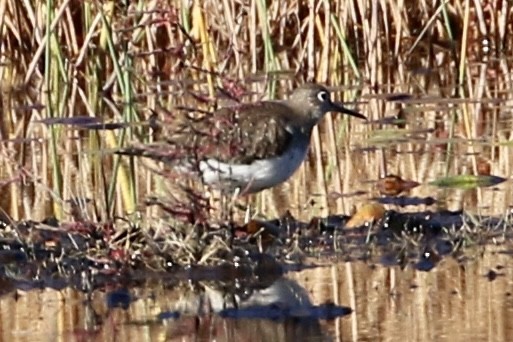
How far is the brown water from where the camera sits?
16.1 feet

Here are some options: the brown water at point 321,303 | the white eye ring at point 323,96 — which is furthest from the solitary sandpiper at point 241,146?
the brown water at point 321,303

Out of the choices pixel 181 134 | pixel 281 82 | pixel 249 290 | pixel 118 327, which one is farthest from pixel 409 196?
pixel 281 82

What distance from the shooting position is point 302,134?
6930 millimetres

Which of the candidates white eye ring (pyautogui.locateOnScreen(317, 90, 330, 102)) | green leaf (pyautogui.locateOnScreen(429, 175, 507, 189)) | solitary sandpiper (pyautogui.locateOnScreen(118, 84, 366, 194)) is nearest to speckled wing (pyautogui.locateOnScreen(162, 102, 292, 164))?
solitary sandpiper (pyautogui.locateOnScreen(118, 84, 366, 194))

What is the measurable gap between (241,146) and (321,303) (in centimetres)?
111

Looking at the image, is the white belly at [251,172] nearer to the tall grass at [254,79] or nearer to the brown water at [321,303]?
the tall grass at [254,79]

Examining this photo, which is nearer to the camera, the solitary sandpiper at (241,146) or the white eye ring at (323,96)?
the solitary sandpiper at (241,146)

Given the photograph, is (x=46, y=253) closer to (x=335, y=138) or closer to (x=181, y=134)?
(x=181, y=134)

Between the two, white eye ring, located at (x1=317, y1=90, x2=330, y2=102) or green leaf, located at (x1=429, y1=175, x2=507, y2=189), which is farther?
white eye ring, located at (x1=317, y1=90, x2=330, y2=102)

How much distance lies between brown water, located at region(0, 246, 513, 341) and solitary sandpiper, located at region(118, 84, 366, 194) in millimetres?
599

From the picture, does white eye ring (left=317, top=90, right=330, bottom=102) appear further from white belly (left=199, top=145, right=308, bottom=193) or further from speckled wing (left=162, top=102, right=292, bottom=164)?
white belly (left=199, top=145, right=308, bottom=193)

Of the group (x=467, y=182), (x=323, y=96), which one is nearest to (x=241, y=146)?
(x=323, y=96)

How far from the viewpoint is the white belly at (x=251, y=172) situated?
250 inches

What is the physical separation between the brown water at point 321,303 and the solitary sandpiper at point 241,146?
599 mm
